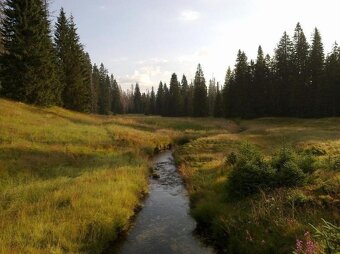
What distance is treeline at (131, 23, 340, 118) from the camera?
69.4 metres

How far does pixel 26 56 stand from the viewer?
4366cm

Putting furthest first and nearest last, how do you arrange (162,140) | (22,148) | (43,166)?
(162,140) → (22,148) → (43,166)

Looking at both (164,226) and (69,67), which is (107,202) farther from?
(69,67)

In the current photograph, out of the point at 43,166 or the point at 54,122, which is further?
the point at 54,122

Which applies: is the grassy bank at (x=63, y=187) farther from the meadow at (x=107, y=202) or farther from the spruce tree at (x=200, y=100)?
the spruce tree at (x=200, y=100)

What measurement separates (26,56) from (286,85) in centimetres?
5376

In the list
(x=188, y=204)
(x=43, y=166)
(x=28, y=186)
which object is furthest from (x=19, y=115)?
(x=188, y=204)

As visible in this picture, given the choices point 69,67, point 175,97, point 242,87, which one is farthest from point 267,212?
point 175,97

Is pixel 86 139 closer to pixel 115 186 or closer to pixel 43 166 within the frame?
pixel 43 166

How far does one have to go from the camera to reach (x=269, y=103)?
80812 mm

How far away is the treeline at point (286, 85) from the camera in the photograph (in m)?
69.4

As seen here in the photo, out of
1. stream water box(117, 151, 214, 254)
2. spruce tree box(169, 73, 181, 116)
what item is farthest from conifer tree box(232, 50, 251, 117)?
stream water box(117, 151, 214, 254)

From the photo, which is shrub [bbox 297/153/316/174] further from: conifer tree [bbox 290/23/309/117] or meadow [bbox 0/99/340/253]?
conifer tree [bbox 290/23/309/117]

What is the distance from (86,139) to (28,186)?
1510 centimetres
